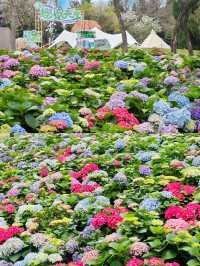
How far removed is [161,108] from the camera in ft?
21.9

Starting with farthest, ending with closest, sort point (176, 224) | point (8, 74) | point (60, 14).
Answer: point (60, 14) → point (8, 74) → point (176, 224)

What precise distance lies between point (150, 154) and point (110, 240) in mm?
1672

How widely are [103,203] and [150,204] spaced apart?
12.5 inches

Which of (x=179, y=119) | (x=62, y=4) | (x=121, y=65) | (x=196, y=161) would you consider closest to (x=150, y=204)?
(x=196, y=161)

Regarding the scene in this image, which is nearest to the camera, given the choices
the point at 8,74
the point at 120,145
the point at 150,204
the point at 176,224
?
the point at 176,224

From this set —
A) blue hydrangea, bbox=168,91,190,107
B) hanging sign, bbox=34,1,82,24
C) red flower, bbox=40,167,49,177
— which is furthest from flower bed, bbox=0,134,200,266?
hanging sign, bbox=34,1,82,24

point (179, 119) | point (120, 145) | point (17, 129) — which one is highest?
point (120, 145)

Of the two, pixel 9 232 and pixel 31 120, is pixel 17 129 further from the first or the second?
pixel 9 232

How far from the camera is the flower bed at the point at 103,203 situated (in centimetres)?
282

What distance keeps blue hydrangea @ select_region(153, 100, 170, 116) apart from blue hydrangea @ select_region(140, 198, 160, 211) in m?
3.24

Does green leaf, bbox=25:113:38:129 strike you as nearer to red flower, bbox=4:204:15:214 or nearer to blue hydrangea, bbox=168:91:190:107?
blue hydrangea, bbox=168:91:190:107

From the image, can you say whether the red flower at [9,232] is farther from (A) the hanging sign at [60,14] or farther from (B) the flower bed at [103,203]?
(A) the hanging sign at [60,14]

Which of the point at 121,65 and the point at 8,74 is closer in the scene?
the point at 8,74

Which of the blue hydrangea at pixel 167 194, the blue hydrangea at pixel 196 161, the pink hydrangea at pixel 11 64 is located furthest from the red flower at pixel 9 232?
the pink hydrangea at pixel 11 64
